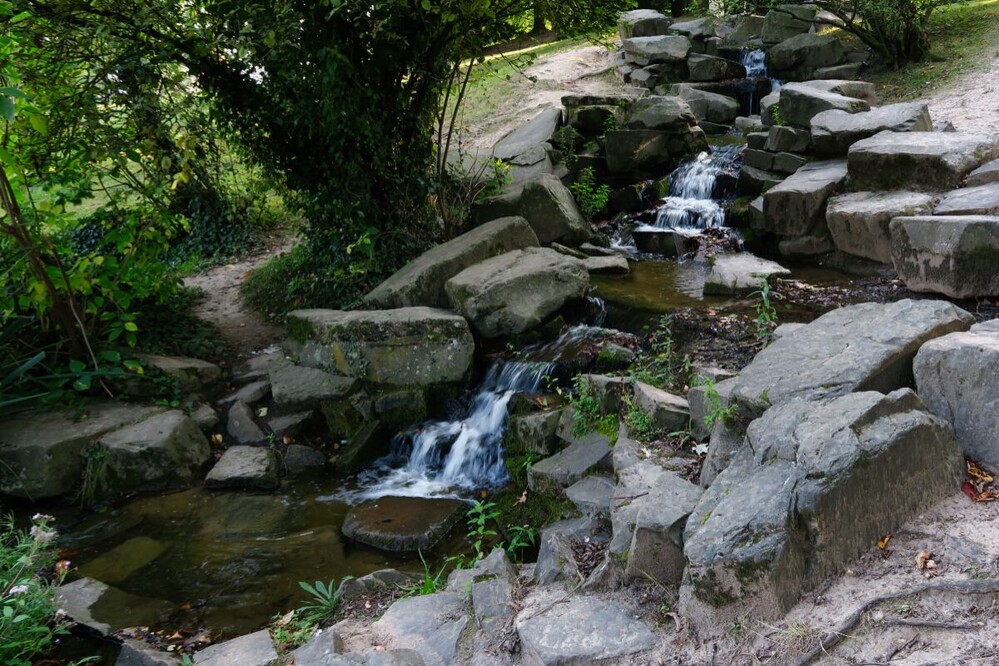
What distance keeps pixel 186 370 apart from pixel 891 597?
6516 millimetres

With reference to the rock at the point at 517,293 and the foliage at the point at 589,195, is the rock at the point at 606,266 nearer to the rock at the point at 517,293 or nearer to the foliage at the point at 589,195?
the rock at the point at 517,293

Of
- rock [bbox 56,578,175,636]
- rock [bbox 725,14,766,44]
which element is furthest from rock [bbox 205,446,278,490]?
rock [bbox 725,14,766,44]

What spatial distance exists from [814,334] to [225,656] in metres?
3.46

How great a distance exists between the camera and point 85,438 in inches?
253

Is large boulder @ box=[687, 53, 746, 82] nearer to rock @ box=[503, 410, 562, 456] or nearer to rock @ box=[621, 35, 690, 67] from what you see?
rock @ box=[621, 35, 690, 67]

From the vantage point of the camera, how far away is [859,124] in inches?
328

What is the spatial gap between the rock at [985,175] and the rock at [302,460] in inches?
244

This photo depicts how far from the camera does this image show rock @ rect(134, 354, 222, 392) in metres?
7.31

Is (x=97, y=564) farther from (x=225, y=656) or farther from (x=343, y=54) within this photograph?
(x=343, y=54)

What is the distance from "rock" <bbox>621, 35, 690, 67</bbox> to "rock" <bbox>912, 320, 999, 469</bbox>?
463 inches

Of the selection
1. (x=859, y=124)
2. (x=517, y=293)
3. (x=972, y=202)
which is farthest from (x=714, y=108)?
(x=517, y=293)

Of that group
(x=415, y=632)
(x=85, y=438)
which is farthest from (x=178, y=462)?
(x=415, y=632)

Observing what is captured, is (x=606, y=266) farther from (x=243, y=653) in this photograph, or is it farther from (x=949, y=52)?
(x=949, y=52)

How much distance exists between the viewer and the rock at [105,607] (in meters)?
4.50
